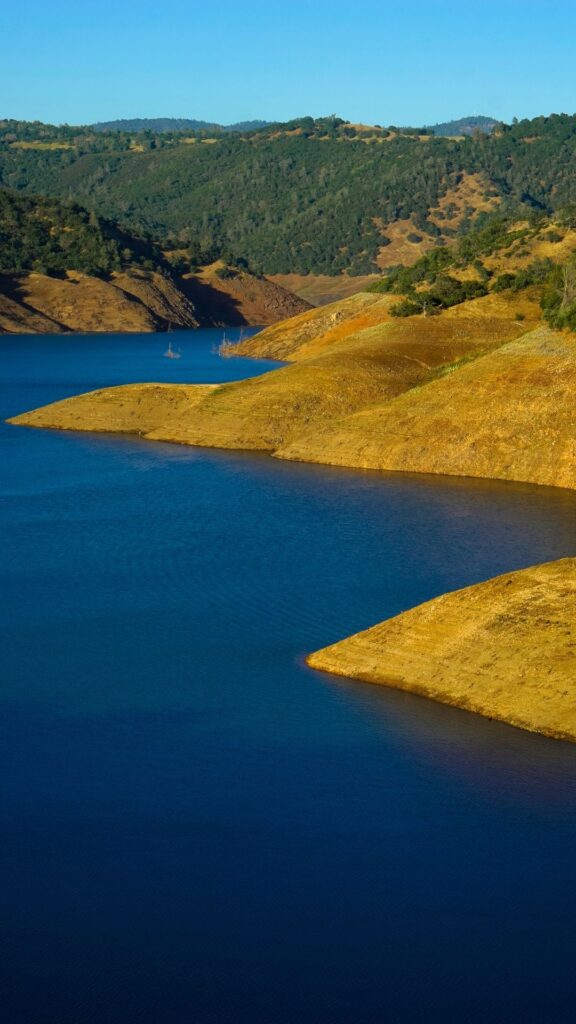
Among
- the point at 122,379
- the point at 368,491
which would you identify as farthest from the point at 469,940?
the point at 122,379

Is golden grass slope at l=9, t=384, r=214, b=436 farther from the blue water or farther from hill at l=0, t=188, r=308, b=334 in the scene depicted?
hill at l=0, t=188, r=308, b=334

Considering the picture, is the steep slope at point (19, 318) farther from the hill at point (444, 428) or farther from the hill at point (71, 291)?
the hill at point (444, 428)

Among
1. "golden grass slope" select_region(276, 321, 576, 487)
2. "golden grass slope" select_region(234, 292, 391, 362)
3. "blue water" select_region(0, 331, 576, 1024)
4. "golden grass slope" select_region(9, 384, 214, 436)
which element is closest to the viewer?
"blue water" select_region(0, 331, 576, 1024)

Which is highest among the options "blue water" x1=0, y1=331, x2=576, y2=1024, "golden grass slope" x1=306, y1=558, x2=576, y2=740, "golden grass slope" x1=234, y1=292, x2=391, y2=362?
"golden grass slope" x1=234, y1=292, x2=391, y2=362

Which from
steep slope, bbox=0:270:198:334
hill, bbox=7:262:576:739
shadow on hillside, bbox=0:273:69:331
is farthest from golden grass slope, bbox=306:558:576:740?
shadow on hillside, bbox=0:273:69:331

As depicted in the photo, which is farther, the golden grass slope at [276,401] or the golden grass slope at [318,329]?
the golden grass slope at [318,329]

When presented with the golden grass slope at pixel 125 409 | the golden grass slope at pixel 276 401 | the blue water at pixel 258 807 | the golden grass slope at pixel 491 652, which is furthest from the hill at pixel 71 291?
the golden grass slope at pixel 491 652
